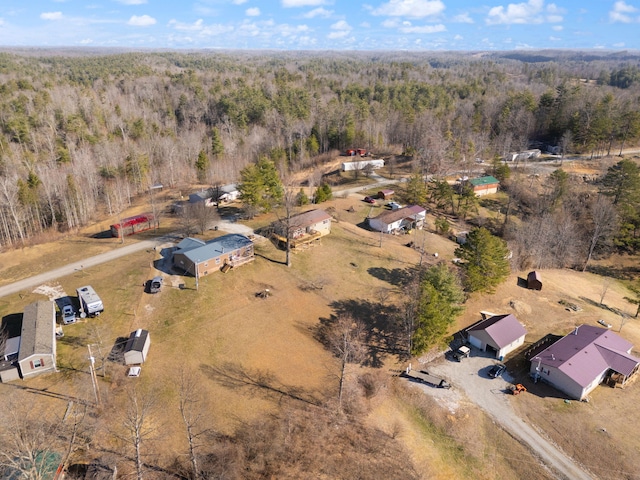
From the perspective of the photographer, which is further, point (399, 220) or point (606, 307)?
point (399, 220)

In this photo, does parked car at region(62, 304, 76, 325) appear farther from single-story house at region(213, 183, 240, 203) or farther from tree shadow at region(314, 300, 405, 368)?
single-story house at region(213, 183, 240, 203)

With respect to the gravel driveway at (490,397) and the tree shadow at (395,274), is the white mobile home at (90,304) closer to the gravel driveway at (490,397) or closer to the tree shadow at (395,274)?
the tree shadow at (395,274)

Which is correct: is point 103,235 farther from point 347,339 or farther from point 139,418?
point 347,339

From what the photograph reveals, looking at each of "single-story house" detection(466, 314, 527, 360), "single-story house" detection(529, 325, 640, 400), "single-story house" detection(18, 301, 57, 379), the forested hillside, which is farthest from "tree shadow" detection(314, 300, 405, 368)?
the forested hillside

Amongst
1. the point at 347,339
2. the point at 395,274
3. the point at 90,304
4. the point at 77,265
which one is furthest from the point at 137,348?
the point at 395,274

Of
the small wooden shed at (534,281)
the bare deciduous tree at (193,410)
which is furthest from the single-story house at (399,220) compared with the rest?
the bare deciduous tree at (193,410)

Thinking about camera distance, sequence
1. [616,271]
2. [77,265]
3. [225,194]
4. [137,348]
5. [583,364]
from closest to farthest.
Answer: [137,348]
[583,364]
[77,265]
[616,271]
[225,194]
